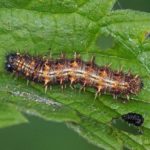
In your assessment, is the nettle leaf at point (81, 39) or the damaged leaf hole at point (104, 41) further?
the damaged leaf hole at point (104, 41)

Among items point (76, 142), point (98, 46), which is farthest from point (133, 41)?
point (76, 142)

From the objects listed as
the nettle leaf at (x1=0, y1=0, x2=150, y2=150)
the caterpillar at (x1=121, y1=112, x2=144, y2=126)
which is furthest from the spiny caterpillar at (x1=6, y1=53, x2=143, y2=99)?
the caterpillar at (x1=121, y1=112, x2=144, y2=126)

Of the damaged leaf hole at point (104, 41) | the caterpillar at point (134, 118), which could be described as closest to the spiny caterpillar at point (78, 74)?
the damaged leaf hole at point (104, 41)

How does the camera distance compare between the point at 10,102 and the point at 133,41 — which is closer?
the point at 10,102

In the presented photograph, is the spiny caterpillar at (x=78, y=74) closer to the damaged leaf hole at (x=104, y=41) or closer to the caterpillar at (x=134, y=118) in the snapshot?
the damaged leaf hole at (x=104, y=41)

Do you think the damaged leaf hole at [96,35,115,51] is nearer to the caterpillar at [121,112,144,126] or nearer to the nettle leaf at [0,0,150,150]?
the nettle leaf at [0,0,150,150]

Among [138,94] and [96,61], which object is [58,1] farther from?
[138,94]
